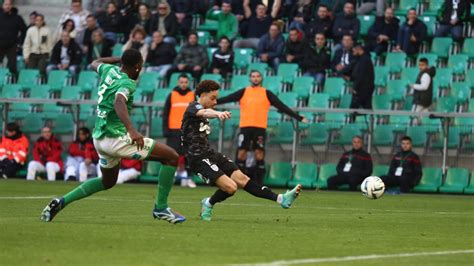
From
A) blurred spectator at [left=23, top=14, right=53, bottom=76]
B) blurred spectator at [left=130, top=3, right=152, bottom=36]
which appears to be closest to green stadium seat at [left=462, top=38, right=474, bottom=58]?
blurred spectator at [left=130, top=3, right=152, bottom=36]

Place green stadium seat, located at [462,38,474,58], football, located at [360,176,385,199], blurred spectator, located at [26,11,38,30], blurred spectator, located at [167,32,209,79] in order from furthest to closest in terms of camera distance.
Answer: blurred spectator, located at [26,11,38,30] → blurred spectator, located at [167,32,209,79] → green stadium seat, located at [462,38,474,58] → football, located at [360,176,385,199]

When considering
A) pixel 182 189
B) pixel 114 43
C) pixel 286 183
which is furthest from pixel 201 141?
pixel 114 43

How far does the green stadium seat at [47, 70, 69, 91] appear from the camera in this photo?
31.9m

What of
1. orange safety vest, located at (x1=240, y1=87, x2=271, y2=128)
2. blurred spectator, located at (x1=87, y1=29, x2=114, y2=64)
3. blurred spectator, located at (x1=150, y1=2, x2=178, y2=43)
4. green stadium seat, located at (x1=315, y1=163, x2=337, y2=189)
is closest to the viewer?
orange safety vest, located at (x1=240, y1=87, x2=271, y2=128)

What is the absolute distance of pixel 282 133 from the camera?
27.8 m

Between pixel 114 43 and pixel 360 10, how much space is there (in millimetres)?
6362

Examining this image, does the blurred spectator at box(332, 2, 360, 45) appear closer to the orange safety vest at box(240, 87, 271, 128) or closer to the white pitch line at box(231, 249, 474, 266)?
the orange safety vest at box(240, 87, 271, 128)

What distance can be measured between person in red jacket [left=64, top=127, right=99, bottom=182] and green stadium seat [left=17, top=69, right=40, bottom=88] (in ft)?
14.2

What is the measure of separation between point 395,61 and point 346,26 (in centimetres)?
145

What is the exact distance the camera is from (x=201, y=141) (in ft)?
53.1

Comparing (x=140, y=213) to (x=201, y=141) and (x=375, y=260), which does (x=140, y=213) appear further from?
(x=375, y=260)

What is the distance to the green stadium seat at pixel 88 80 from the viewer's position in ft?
103

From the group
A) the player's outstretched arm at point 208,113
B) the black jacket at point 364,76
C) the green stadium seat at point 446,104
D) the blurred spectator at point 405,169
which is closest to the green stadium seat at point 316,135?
the black jacket at point 364,76

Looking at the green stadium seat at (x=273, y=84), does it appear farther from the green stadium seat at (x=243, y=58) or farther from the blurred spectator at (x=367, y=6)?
the blurred spectator at (x=367, y=6)
